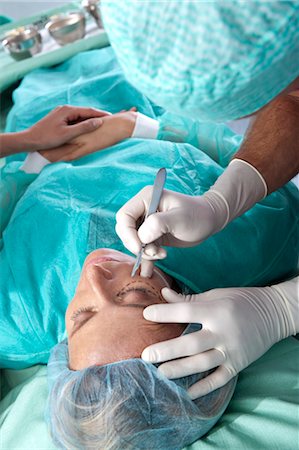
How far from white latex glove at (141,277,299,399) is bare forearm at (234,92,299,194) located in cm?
28

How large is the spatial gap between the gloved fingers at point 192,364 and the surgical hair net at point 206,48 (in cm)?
49

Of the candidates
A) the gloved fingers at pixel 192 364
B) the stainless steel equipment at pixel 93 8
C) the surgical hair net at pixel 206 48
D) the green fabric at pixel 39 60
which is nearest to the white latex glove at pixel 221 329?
the gloved fingers at pixel 192 364

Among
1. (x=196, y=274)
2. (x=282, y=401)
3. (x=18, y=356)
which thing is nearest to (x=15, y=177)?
(x=18, y=356)

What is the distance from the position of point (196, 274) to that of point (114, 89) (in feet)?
3.12

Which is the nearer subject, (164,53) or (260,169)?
(164,53)

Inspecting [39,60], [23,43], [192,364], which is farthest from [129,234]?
[23,43]

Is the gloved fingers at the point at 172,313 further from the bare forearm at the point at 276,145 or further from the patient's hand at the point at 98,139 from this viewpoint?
the patient's hand at the point at 98,139

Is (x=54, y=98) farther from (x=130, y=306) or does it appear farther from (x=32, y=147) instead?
(x=130, y=306)

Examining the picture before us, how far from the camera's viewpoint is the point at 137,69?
0.91 m

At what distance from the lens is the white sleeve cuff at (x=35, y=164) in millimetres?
1801

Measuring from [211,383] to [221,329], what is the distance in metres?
0.11

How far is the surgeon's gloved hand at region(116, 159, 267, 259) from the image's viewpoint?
3.86ft

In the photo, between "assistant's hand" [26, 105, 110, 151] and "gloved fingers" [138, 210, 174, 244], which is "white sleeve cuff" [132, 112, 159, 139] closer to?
"assistant's hand" [26, 105, 110, 151]

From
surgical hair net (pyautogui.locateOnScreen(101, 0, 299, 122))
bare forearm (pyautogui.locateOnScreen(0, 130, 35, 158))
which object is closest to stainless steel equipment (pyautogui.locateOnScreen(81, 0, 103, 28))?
bare forearm (pyautogui.locateOnScreen(0, 130, 35, 158))
